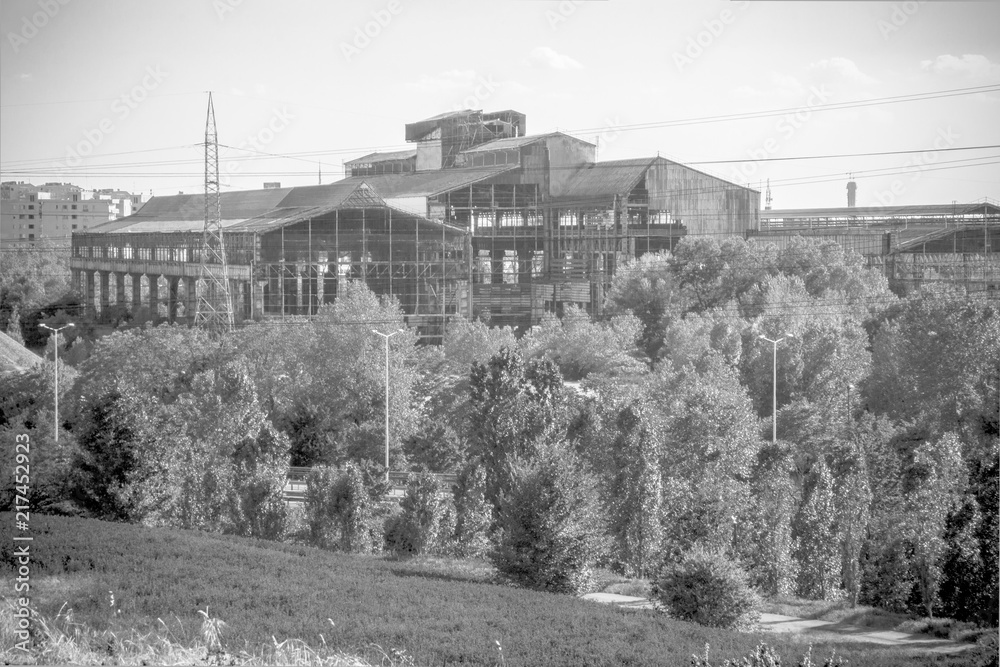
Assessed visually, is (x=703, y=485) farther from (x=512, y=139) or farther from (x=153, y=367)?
(x=512, y=139)

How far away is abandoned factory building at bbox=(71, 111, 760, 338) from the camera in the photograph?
22.9 m

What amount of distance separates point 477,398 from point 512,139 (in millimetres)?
15695

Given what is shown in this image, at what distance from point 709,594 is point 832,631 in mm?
1986

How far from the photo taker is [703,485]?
11.4 m

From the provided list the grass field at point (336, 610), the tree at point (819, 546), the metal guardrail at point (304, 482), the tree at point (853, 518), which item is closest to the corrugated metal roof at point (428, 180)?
the metal guardrail at point (304, 482)

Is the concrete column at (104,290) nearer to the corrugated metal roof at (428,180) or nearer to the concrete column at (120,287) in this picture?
the concrete column at (120,287)

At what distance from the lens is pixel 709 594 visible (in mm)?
7988

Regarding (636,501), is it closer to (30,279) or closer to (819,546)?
(819,546)

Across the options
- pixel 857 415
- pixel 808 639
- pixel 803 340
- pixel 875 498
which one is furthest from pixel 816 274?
pixel 808 639

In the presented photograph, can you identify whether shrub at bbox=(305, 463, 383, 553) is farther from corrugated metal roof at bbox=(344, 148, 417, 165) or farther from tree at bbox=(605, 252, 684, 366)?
corrugated metal roof at bbox=(344, 148, 417, 165)

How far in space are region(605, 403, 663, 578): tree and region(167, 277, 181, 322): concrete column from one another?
14.5 metres

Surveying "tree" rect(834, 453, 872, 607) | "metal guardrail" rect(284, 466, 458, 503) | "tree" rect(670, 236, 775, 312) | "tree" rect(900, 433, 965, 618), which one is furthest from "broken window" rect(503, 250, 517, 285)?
"tree" rect(900, 433, 965, 618)

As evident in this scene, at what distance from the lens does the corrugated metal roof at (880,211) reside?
2580 cm

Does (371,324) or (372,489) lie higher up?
(371,324)
